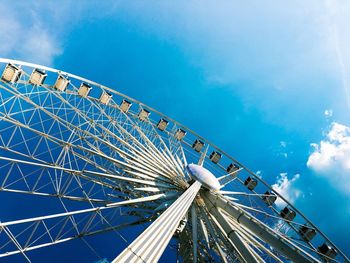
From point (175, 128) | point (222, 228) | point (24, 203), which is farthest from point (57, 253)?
point (222, 228)

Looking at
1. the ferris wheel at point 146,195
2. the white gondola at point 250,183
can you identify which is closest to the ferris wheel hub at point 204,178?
the ferris wheel at point 146,195

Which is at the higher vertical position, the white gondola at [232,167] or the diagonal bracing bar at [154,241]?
the white gondola at [232,167]

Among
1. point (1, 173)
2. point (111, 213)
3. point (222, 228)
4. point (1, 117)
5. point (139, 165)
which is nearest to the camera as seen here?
point (222, 228)

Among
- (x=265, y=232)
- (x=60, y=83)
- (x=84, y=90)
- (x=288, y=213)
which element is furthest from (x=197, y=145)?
(x=265, y=232)

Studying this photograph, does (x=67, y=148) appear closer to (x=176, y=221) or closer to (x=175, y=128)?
(x=176, y=221)

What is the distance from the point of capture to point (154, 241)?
8539 mm

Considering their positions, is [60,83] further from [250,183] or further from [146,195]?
[250,183]

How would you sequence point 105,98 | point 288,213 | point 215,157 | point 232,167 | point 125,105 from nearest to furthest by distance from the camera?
point 105,98 < point 288,213 < point 125,105 < point 232,167 < point 215,157

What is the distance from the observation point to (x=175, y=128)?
101ft

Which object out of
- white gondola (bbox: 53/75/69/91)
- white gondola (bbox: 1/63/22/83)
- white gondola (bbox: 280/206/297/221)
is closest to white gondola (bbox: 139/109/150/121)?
white gondola (bbox: 53/75/69/91)

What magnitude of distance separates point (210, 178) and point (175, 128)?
498 inches

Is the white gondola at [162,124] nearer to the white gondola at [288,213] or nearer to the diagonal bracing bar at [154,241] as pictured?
the white gondola at [288,213]

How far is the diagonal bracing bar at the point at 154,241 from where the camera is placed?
7144 mm

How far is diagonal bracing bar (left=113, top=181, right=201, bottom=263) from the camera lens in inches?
281
